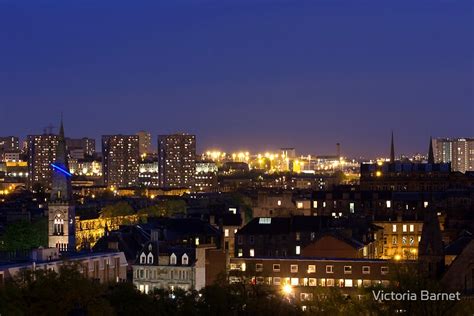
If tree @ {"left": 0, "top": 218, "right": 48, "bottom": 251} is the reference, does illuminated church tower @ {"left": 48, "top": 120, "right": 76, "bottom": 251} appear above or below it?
above

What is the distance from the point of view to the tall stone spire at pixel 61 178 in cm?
12156

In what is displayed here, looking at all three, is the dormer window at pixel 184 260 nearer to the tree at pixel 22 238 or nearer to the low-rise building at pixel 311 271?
the low-rise building at pixel 311 271

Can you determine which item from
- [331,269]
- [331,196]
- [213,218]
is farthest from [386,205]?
[331,269]

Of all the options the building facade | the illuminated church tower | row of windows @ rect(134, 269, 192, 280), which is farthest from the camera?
the illuminated church tower

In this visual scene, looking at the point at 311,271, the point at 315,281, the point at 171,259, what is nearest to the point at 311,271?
the point at 311,271

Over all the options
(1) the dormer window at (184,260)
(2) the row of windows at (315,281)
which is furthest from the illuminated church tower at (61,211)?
(2) the row of windows at (315,281)

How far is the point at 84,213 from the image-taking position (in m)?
180

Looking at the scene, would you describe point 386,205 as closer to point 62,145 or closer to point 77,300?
point 62,145

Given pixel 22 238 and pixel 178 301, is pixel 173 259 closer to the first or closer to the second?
pixel 178 301

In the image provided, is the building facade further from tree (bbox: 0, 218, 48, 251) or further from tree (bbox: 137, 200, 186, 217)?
tree (bbox: 137, 200, 186, 217)

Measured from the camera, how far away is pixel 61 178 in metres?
124

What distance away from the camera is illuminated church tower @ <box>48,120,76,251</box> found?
11994 centimetres

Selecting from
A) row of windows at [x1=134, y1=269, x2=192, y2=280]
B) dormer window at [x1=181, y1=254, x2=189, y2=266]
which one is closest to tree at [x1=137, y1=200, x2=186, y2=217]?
row of windows at [x1=134, y1=269, x2=192, y2=280]

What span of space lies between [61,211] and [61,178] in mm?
4172
